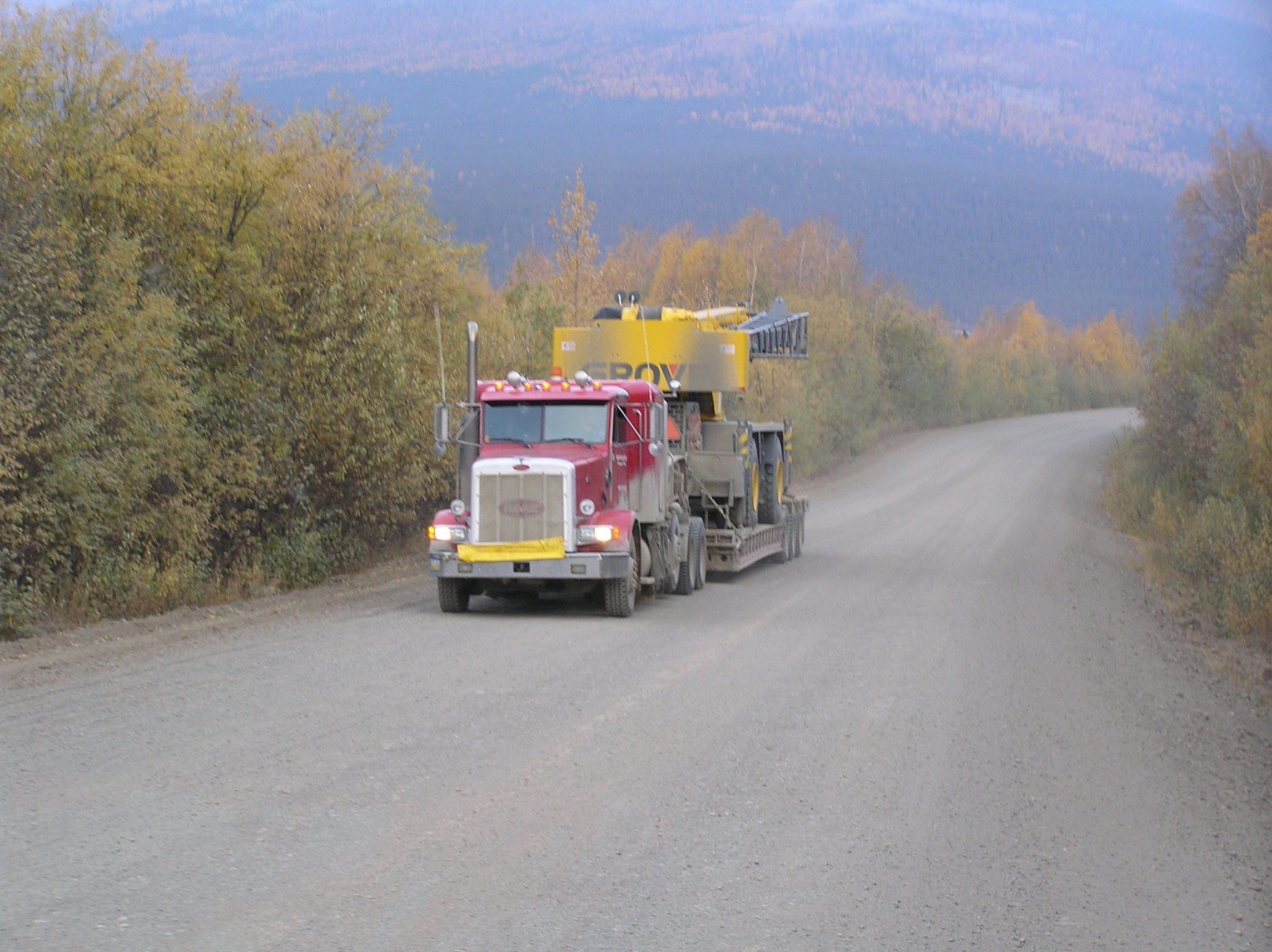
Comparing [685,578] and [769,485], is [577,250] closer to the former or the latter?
[769,485]

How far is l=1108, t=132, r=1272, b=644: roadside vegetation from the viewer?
A: 16.3 m

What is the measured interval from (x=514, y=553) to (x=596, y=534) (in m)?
0.94

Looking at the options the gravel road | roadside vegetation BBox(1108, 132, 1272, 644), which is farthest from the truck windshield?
roadside vegetation BBox(1108, 132, 1272, 644)

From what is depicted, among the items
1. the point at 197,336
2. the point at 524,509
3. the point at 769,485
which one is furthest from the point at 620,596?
the point at 769,485

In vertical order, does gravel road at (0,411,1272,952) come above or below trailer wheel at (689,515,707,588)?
below

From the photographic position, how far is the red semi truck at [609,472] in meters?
14.2

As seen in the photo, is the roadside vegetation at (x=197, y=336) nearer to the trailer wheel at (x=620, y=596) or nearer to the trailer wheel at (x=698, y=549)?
the trailer wheel at (x=620, y=596)

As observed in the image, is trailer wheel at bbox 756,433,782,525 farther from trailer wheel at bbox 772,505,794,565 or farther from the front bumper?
the front bumper

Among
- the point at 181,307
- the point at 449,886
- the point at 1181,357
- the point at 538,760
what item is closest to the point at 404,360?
the point at 181,307

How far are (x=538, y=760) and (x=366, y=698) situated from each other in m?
2.15

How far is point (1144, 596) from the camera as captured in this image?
60.0ft

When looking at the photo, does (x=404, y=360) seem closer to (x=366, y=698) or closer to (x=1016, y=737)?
(x=366, y=698)

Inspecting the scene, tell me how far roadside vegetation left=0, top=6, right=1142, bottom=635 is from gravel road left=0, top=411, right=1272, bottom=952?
1.92 metres

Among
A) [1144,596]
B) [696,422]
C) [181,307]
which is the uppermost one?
[181,307]
